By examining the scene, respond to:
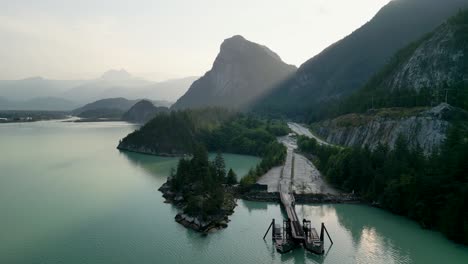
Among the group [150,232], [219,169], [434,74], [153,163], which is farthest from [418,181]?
[153,163]

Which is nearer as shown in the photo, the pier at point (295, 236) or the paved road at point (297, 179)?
the pier at point (295, 236)

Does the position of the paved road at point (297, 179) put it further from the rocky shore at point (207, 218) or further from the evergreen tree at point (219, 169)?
the rocky shore at point (207, 218)

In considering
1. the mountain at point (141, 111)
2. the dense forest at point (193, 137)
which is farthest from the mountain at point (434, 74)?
the mountain at point (141, 111)

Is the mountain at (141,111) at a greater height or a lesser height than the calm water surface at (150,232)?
greater

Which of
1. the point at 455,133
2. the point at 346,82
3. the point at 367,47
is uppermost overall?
the point at 367,47

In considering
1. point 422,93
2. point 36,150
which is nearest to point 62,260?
point 422,93

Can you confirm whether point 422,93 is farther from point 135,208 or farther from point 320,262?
point 135,208
